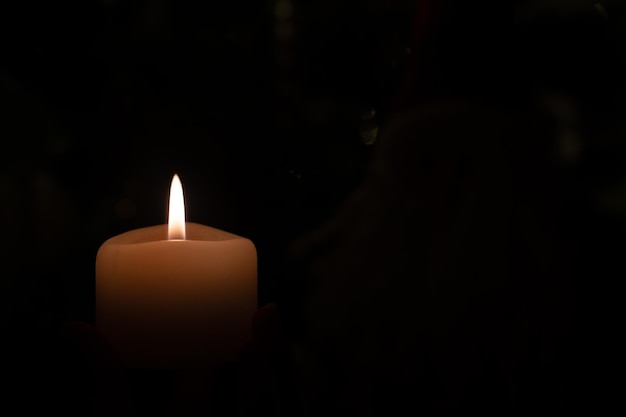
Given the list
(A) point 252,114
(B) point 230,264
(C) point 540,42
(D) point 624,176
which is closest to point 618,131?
(D) point 624,176

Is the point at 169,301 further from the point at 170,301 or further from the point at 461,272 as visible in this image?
the point at 461,272

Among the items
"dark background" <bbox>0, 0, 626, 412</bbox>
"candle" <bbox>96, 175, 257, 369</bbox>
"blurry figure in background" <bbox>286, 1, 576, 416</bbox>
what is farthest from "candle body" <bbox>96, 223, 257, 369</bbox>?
"dark background" <bbox>0, 0, 626, 412</bbox>

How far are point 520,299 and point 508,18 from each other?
34 centimetres

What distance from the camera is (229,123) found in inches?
41.4

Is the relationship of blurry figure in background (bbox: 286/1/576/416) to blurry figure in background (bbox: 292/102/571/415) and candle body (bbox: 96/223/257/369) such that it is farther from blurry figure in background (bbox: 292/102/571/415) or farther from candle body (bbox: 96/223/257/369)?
candle body (bbox: 96/223/257/369)

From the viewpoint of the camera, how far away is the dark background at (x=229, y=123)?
99 centimetres

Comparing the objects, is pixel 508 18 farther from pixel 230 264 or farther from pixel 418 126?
pixel 230 264

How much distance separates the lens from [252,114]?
3.47 ft

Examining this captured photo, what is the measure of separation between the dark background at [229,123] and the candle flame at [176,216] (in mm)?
355

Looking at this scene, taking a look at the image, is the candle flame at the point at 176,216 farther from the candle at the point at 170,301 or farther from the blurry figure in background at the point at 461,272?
the blurry figure in background at the point at 461,272

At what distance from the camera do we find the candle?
0.59 metres

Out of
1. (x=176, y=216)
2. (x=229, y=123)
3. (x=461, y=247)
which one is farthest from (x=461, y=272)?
(x=229, y=123)

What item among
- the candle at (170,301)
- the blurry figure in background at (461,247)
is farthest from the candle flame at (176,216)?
the blurry figure in background at (461,247)

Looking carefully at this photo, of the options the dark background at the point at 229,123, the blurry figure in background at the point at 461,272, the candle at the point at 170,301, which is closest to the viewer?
the candle at the point at 170,301
